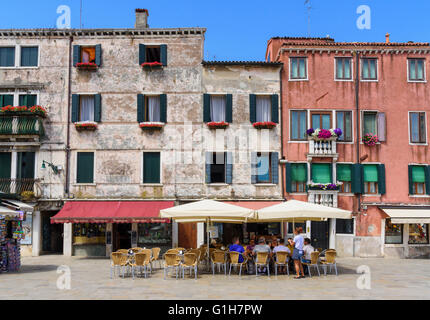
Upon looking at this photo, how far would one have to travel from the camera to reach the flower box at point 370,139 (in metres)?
23.6

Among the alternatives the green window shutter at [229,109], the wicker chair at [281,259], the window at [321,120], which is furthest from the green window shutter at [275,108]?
the wicker chair at [281,259]

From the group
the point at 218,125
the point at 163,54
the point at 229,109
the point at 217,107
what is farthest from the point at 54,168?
the point at 229,109

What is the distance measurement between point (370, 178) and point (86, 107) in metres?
14.9

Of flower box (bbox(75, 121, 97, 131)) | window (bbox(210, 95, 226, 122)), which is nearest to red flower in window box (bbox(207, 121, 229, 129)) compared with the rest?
window (bbox(210, 95, 226, 122))

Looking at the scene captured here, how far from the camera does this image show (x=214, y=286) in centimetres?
1287

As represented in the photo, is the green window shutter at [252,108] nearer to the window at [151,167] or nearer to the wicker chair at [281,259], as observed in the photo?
the window at [151,167]

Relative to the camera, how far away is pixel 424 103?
24.2 m

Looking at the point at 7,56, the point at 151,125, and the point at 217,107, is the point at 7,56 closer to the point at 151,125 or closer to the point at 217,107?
the point at 151,125

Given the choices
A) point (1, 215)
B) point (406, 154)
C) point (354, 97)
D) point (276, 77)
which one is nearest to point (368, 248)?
point (406, 154)

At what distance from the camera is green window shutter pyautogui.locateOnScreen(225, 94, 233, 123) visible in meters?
23.6

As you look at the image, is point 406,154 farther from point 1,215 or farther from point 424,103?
point 1,215

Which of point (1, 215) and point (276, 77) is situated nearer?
point (1, 215)

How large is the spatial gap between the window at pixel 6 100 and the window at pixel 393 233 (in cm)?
1984

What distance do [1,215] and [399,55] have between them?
2021cm
